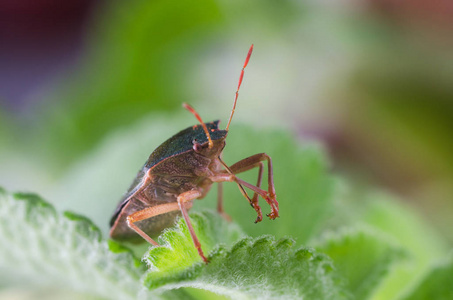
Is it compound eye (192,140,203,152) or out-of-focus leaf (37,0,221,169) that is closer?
compound eye (192,140,203,152)

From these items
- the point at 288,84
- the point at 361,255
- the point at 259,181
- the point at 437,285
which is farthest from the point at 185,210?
the point at 288,84

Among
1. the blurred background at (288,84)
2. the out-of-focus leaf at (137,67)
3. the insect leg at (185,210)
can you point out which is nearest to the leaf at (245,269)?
the insect leg at (185,210)

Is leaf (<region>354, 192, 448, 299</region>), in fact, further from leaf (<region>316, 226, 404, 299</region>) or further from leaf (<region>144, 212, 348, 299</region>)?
leaf (<region>144, 212, 348, 299</region>)

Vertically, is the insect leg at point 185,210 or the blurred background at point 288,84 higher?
the blurred background at point 288,84

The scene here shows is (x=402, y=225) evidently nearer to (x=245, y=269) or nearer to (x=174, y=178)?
(x=174, y=178)

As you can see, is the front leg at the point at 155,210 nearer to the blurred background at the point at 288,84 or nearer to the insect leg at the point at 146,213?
the insect leg at the point at 146,213

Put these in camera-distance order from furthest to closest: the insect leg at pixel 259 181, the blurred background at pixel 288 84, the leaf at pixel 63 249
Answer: the blurred background at pixel 288 84, the insect leg at pixel 259 181, the leaf at pixel 63 249

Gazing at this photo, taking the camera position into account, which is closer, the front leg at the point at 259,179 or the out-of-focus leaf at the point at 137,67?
the front leg at the point at 259,179

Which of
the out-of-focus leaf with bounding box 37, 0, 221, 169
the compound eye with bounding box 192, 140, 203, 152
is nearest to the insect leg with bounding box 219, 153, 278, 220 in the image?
the compound eye with bounding box 192, 140, 203, 152
